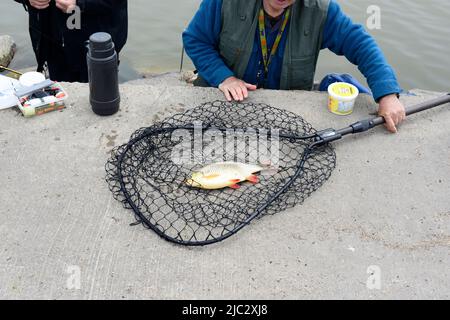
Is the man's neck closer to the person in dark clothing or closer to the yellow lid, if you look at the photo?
the yellow lid

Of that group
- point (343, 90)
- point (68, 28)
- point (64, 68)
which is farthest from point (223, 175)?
point (64, 68)

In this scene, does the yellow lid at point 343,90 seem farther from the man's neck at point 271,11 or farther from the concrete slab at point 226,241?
the man's neck at point 271,11

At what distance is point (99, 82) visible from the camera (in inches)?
121

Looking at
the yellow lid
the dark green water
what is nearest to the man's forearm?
the yellow lid

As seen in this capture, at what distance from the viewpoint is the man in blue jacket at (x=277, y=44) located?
3545 millimetres

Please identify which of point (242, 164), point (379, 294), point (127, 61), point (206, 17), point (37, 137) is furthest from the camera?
point (127, 61)

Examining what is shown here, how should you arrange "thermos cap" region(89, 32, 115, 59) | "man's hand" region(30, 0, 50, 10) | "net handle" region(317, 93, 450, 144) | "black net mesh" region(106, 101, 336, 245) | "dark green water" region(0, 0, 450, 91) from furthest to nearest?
1. "dark green water" region(0, 0, 450, 91)
2. "man's hand" region(30, 0, 50, 10)
3. "net handle" region(317, 93, 450, 144)
4. "thermos cap" region(89, 32, 115, 59)
5. "black net mesh" region(106, 101, 336, 245)

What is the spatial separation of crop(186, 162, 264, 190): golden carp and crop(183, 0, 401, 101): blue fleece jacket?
3.55 feet

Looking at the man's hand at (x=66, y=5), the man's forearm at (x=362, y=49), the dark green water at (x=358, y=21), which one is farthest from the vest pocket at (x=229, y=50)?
the dark green water at (x=358, y=21)

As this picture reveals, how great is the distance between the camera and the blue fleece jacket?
3.55 m

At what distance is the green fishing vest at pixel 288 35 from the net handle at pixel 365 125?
84cm

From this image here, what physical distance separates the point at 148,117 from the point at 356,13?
6.35 m
